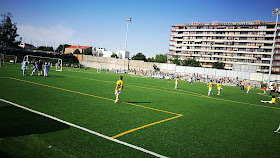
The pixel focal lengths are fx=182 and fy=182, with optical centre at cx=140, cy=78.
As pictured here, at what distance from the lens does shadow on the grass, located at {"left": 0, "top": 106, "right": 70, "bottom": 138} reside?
5632 mm

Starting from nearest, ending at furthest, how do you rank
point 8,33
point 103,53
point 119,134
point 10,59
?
1. point 119,134
2. point 10,59
3. point 8,33
4. point 103,53

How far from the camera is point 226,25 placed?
280 feet

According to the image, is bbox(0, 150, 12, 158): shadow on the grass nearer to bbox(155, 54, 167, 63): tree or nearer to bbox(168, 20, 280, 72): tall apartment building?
bbox(168, 20, 280, 72): tall apartment building

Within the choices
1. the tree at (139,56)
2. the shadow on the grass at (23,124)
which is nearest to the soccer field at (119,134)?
the shadow on the grass at (23,124)

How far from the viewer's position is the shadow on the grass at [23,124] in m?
5.63

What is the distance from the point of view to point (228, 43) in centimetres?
8538

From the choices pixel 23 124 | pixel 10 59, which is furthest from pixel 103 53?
pixel 23 124

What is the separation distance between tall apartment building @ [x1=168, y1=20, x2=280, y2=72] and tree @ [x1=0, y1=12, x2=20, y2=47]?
7385cm

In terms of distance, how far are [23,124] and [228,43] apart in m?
93.0

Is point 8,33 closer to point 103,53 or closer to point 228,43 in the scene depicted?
point 103,53

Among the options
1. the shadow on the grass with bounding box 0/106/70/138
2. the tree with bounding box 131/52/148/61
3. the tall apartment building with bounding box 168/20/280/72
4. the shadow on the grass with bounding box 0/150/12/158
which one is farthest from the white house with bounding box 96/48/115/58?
the shadow on the grass with bounding box 0/150/12/158

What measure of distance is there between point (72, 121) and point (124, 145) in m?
2.82

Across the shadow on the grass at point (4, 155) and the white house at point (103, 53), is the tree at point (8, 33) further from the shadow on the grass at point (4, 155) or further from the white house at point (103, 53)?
the shadow on the grass at point (4, 155)

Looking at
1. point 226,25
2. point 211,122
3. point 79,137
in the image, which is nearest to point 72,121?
point 79,137
